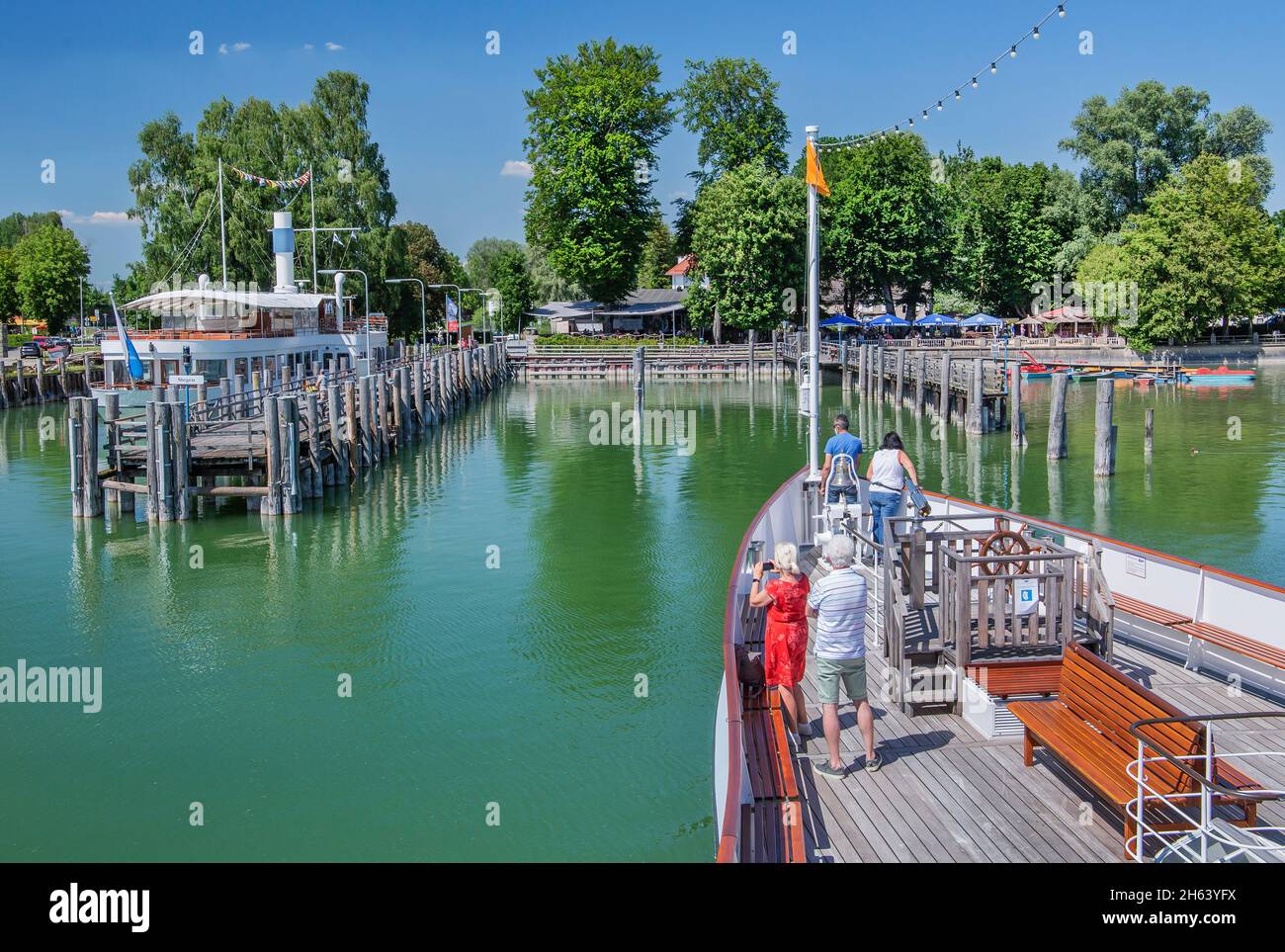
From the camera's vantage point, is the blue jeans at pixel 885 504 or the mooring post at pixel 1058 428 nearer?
the blue jeans at pixel 885 504

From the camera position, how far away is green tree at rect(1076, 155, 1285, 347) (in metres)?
65.9

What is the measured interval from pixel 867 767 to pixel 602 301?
66.9 m

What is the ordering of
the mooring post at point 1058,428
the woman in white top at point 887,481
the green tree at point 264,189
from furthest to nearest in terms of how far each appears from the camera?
1. the green tree at point 264,189
2. the mooring post at point 1058,428
3. the woman in white top at point 887,481

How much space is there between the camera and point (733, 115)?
76.7 metres

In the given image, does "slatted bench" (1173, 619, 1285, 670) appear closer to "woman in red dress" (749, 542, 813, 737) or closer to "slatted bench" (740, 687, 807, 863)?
"woman in red dress" (749, 542, 813, 737)

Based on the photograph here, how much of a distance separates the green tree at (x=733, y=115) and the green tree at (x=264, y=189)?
2192 centimetres

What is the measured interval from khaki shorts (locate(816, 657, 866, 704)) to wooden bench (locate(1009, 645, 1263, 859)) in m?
1.26

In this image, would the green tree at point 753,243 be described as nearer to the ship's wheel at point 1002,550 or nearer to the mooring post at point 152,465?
the mooring post at point 152,465

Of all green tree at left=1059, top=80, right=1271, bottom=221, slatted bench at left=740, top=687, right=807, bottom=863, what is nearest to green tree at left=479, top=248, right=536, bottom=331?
green tree at left=1059, top=80, right=1271, bottom=221

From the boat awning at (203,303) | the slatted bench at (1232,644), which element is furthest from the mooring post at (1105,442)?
the boat awning at (203,303)

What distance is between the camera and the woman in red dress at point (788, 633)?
9.39 metres

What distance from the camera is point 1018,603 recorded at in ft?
32.4

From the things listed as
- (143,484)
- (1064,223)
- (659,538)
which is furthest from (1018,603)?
(1064,223)
